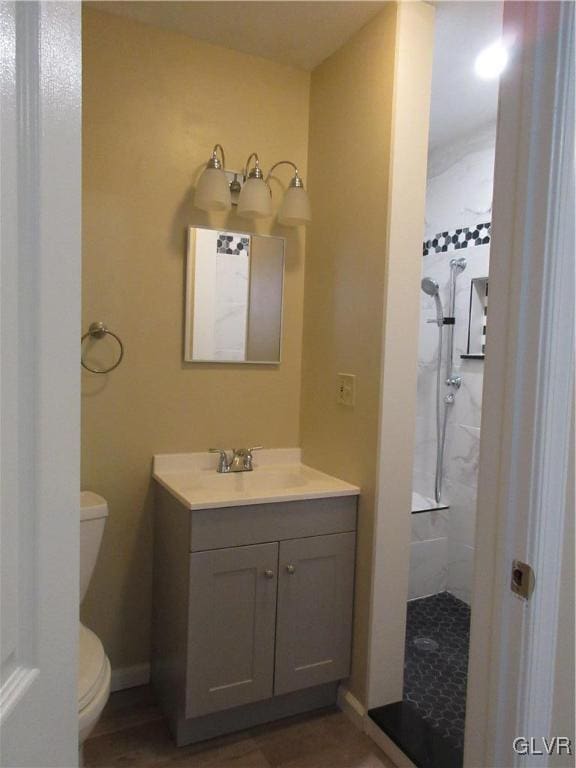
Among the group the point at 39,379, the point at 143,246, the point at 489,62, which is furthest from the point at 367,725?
the point at 489,62

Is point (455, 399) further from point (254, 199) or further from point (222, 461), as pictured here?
point (254, 199)

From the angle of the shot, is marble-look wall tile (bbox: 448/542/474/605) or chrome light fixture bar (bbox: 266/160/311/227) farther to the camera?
marble-look wall tile (bbox: 448/542/474/605)

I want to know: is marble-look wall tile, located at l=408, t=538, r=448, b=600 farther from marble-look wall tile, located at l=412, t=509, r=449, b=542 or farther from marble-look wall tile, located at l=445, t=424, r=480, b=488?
marble-look wall tile, located at l=445, t=424, r=480, b=488

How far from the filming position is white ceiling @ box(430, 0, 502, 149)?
1849 mm

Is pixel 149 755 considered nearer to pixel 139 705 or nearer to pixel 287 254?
pixel 139 705

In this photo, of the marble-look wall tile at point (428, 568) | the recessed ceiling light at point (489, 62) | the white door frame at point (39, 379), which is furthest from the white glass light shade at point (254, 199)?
the marble-look wall tile at point (428, 568)

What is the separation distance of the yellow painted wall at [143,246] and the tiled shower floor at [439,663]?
44.3 inches

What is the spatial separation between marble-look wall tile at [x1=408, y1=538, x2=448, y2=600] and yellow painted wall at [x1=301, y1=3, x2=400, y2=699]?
0.93 meters

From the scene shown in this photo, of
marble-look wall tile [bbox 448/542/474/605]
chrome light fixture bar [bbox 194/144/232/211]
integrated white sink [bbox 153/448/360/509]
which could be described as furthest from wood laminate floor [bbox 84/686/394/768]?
chrome light fixture bar [bbox 194/144/232/211]

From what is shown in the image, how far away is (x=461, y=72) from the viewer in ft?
7.29

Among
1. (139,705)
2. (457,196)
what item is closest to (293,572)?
(139,705)

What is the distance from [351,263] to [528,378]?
1.33m

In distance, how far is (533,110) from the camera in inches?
32.1

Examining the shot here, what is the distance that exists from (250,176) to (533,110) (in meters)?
1.46
